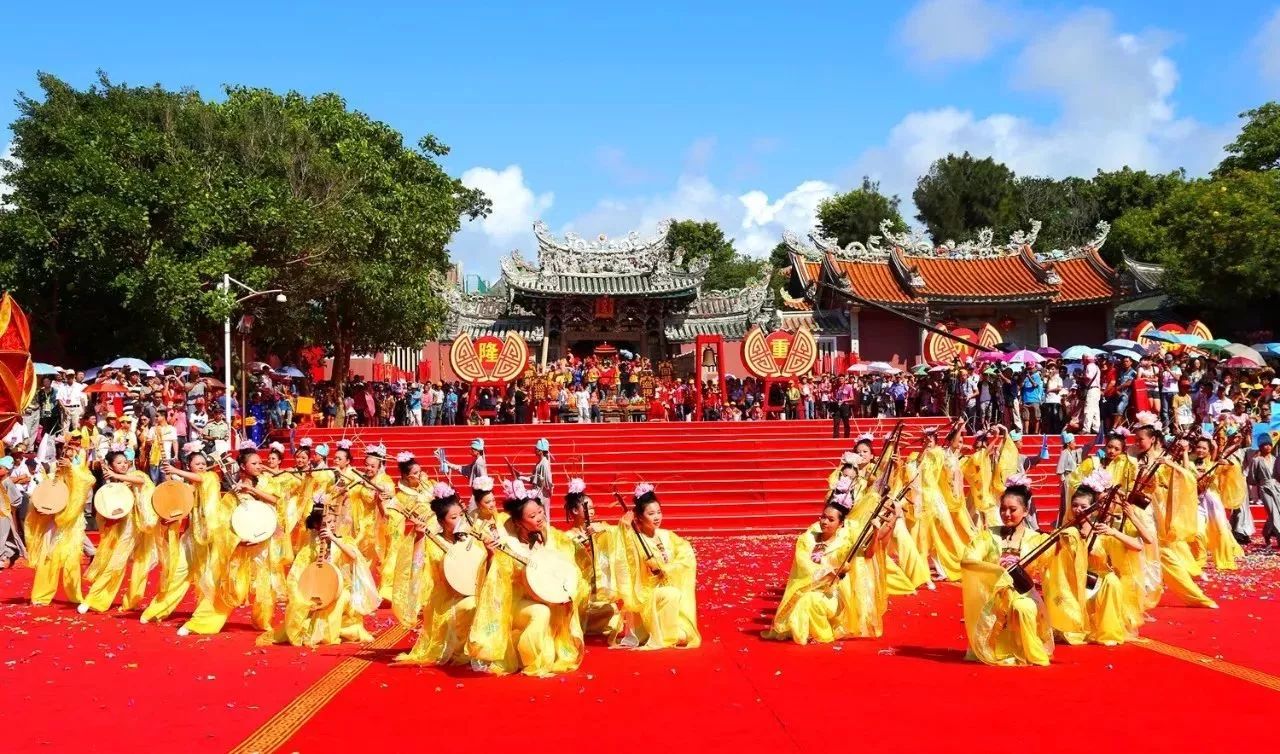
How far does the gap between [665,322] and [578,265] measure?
10.1ft

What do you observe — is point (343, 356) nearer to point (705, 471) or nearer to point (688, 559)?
point (705, 471)

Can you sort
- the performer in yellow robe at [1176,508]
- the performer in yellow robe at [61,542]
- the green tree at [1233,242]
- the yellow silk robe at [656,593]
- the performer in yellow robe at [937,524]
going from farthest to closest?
the green tree at [1233,242] → the performer in yellow robe at [937,524] → the performer in yellow robe at [61,542] → the performer in yellow robe at [1176,508] → the yellow silk robe at [656,593]

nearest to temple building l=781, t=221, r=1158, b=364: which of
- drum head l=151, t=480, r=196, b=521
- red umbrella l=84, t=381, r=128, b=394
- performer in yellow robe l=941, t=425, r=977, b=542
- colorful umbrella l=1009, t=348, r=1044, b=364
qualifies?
colorful umbrella l=1009, t=348, r=1044, b=364

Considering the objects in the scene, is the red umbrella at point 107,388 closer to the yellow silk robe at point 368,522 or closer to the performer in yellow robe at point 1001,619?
the yellow silk robe at point 368,522

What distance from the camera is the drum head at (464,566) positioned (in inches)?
271

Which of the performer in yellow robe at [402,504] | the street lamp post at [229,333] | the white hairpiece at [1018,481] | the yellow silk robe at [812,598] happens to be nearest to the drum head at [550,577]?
the yellow silk robe at [812,598]

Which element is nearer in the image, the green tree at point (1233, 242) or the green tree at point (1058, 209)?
the green tree at point (1233, 242)

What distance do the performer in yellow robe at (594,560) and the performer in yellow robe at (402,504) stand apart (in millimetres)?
1652

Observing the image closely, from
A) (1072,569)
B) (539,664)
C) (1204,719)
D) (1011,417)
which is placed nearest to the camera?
(1204,719)

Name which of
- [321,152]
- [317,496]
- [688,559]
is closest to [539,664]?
[688,559]

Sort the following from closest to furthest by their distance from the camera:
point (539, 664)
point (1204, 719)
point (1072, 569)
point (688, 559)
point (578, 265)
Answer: point (1204, 719), point (539, 664), point (1072, 569), point (688, 559), point (578, 265)

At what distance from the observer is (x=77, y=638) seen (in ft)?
26.8

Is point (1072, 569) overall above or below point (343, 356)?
below

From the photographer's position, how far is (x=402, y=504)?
31.4 feet
